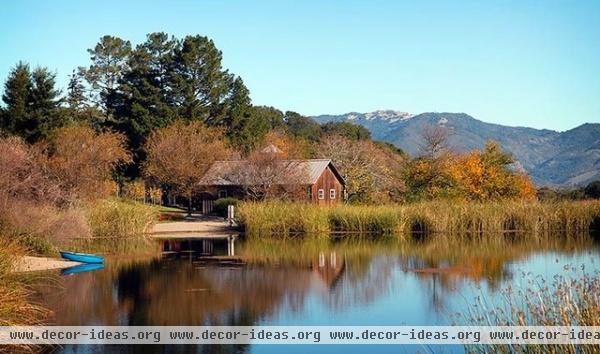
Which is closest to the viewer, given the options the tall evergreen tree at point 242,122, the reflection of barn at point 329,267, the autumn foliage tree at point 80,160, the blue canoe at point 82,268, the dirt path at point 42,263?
the dirt path at point 42,263

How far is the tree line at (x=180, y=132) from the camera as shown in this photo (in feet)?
145

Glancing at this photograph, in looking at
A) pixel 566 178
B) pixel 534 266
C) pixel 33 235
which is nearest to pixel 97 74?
pixel 33 235

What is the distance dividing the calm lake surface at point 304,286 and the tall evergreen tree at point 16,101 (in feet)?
67.5

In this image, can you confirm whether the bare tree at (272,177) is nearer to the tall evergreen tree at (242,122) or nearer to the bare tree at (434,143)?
the bare tree at (434,143)

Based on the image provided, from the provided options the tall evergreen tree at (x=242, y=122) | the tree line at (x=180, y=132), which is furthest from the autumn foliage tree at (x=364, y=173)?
the tall evergreen tree at (x=242, y=122)

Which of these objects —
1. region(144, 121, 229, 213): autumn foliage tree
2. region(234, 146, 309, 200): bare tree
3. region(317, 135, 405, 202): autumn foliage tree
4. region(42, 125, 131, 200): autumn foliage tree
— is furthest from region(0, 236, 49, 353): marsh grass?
region(317, 135, 405, 202): autumn foliage tree

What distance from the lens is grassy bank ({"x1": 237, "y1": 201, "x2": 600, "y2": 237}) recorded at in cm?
3572

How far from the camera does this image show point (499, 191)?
46.4 m

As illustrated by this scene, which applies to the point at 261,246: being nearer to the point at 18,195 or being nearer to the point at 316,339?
the point at 18,195

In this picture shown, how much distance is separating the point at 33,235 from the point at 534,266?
658 inches

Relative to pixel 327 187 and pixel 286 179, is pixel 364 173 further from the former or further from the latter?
pixel 286 179

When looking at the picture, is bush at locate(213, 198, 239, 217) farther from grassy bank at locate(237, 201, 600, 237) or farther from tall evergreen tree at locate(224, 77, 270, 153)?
tall evergreen tree at locate(224, 77, 270, 153)

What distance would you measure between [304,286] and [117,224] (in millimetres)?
17389

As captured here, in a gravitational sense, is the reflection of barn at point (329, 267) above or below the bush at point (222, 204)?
below
